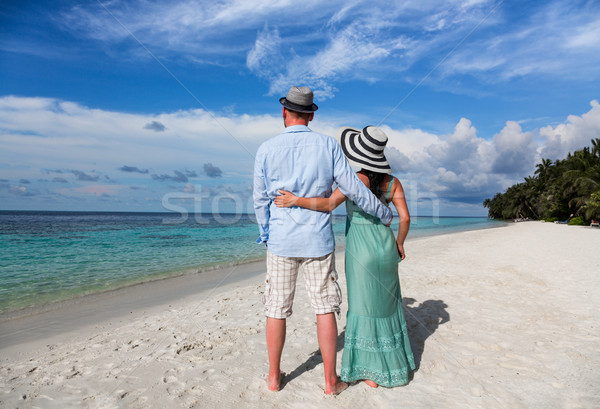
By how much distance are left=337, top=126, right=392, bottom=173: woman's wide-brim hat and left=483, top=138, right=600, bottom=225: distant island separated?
1457 inches

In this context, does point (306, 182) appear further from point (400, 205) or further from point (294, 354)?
point (294, 354)

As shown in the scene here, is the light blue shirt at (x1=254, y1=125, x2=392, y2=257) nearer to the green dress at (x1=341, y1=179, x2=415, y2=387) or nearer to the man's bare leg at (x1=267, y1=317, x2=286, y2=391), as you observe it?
the green dress at (x1=341, y1=179, x2=415, y2=387)

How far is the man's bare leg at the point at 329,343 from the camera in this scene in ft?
8.05

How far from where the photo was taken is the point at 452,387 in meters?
2.74

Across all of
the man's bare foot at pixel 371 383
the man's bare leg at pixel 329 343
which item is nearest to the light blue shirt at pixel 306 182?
the man's bare leg at pixel 329 343

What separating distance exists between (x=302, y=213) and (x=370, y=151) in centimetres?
77

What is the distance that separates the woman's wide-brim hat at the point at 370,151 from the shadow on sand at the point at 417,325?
1.92 m

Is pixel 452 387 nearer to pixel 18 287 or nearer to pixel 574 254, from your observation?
pixel 18 287

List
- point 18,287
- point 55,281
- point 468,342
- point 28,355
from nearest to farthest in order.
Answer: point 468,342, point 28,355, point 18,287, point 55,281

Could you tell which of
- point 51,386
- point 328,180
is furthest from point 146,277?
point 328,180

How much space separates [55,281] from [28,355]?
228 inches

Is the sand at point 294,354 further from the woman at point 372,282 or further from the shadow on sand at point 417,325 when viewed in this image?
the woman at point 372,282

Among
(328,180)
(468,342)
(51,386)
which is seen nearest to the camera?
(328,180)

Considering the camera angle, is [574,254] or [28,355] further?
[574,254]
